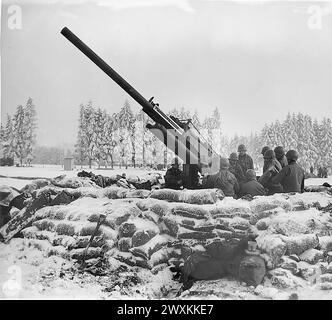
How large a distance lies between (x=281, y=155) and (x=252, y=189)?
60cm

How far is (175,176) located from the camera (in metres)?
5.04

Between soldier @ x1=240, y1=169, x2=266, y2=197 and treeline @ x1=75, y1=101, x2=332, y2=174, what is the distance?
0.59ft

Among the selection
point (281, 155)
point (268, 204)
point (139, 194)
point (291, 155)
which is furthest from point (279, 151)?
point (139, 194)

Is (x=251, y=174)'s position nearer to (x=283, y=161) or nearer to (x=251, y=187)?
(x=251, y=187)

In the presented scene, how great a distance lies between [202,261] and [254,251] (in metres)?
0.62

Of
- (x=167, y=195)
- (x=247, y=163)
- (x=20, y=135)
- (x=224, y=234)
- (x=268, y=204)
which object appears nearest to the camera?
(x=224, y=234)

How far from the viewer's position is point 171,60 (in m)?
5.31

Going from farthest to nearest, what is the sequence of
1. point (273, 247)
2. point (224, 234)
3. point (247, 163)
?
1. point (247, 163)
2. point (224, 234)
3. point (273, 247)

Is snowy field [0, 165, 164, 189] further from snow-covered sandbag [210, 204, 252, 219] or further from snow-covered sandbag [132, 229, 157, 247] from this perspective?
snow-covered sandbag [210, 204, 252, 219]

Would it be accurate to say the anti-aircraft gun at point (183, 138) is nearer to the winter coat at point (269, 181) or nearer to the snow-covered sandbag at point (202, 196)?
the snow-covered sandbag at point (202, 196)

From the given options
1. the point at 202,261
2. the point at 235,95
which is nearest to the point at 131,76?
the point at 235,95

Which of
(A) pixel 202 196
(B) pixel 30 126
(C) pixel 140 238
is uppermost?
(B) pixel 30 126

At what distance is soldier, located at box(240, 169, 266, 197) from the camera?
4.93 metres

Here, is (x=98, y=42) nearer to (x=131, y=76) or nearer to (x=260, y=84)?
(x=131, y=76)
